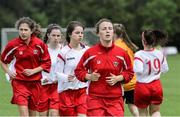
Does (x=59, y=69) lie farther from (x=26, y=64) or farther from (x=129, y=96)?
(x=129, y=96)

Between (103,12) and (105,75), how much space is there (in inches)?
2898

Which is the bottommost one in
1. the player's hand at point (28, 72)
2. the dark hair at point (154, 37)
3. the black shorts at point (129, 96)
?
the black shorts at point (129, 96)

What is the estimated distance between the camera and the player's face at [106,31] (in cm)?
1023

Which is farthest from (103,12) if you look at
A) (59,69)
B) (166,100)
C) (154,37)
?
(59,69)

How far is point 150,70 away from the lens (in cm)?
1224

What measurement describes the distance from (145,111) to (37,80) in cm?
213

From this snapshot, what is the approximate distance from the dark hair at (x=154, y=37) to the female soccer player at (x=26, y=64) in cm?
185

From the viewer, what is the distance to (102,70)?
10.2 meters

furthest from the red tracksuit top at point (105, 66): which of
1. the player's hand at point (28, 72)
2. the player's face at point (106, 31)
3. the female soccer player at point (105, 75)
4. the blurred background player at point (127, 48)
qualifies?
the blurred background player at point (127, 48)

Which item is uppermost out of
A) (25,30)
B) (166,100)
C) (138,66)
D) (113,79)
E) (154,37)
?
(25,30)

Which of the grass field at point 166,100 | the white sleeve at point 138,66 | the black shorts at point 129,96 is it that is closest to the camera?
the white sleeve at point 138,66

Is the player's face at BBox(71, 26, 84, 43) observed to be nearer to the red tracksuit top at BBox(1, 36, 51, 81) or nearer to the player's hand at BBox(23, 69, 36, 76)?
the red tracksuit top at BBox(1, 36, 51, 81)

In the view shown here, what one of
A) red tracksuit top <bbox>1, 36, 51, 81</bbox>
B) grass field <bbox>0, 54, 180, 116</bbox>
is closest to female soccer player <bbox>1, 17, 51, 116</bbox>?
red tracksuit top <bbox>1, 36, 51, 81</bbox>

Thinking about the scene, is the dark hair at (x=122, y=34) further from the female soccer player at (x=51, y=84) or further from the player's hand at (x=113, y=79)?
the player's hand at (x=113, y=79)
